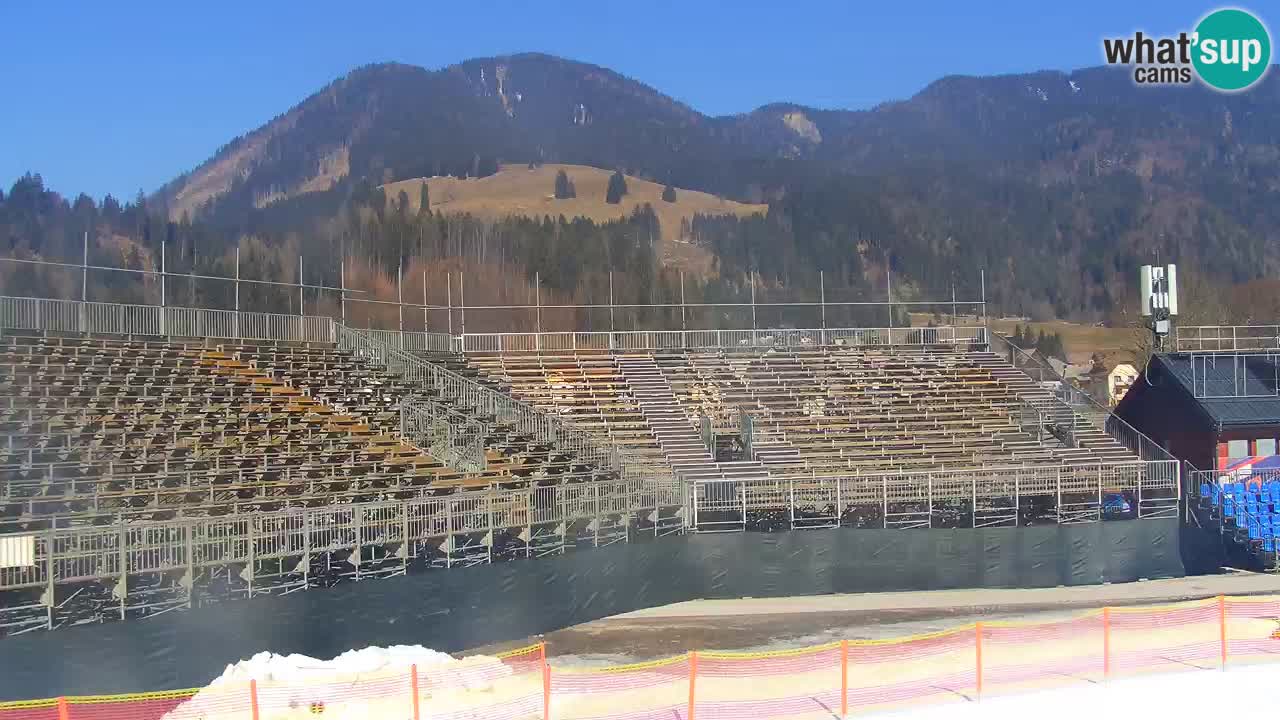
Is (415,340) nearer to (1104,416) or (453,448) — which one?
(453,448)

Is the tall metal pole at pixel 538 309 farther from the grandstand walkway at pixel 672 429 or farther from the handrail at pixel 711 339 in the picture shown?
the grandstand walkway at pixel 672 429

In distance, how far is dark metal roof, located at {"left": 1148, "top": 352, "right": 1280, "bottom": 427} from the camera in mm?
38469

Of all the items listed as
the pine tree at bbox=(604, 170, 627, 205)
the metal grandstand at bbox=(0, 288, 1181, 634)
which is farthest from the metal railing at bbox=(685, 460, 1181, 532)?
the pine tree at bbox=(604, 170, 627, 205)

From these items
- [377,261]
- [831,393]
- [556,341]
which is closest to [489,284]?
[377,261]

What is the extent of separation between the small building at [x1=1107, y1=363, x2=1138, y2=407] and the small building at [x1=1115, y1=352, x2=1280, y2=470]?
58.7 metres

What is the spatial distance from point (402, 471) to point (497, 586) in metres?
4.81

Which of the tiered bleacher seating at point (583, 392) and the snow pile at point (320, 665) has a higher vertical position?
the tiered bleacher seating at point (583, 392)

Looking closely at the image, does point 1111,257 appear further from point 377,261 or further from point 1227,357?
point 1227,357

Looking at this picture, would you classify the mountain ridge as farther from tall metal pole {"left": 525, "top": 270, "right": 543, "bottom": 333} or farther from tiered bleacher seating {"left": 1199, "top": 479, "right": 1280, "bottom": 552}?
tiered bleacher seating {"left": 1199, "top": 479, "right": 1280, "bottom": 552}

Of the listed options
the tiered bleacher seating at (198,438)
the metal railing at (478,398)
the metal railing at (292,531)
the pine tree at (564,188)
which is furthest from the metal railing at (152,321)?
the pine tree at (564,188)

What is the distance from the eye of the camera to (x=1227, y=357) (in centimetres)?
4081

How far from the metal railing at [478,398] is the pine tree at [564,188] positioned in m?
107

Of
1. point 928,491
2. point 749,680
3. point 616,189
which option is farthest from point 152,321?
point 616,189

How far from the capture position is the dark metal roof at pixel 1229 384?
38469 millimetres
